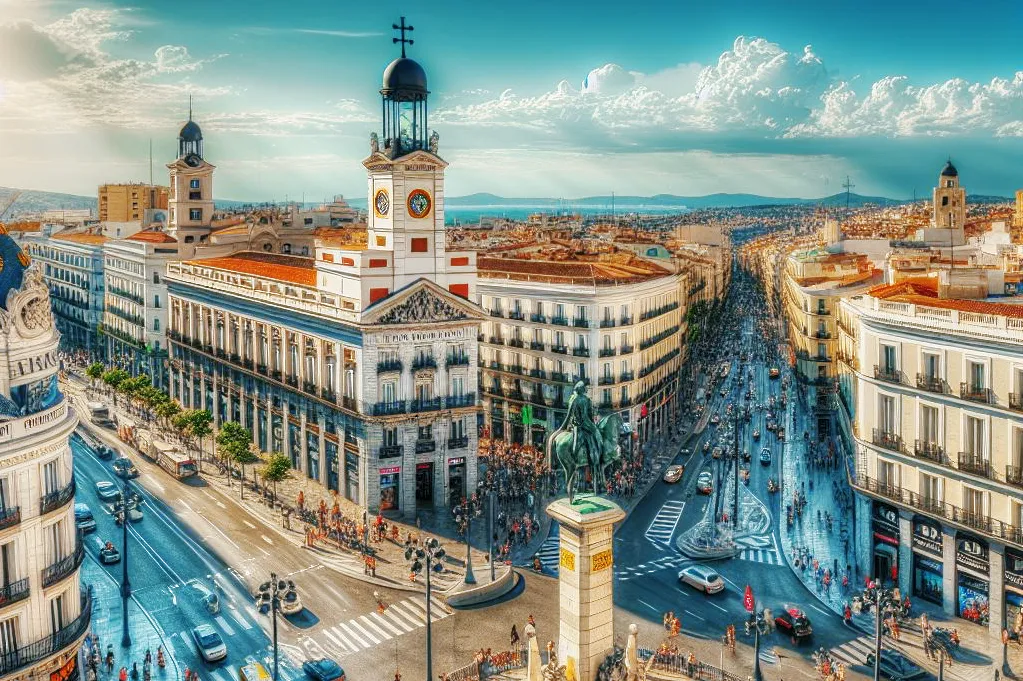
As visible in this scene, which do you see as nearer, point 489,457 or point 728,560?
point 728,560

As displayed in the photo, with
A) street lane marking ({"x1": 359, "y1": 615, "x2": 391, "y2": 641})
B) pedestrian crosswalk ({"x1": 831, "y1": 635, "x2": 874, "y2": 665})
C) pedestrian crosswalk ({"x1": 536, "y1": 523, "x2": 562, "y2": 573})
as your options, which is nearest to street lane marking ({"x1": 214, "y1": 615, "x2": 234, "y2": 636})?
street lane marking ({"x1": 359, "y1": 615, "x2": 391, "y2": 641})

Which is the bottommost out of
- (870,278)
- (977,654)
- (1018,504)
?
(977,654)

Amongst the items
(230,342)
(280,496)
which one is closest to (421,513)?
(280,496)

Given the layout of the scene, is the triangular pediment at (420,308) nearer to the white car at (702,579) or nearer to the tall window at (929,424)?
the white car at (702,579)

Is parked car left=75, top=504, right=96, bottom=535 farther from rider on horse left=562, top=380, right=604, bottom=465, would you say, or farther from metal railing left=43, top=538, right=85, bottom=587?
rider on horse left=562, top=380, right=604, bottom=465

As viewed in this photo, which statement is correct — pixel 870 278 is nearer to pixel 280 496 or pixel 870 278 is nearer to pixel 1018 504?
pixel 1018 504

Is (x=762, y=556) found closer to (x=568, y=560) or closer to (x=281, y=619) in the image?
(x=281, y=619)

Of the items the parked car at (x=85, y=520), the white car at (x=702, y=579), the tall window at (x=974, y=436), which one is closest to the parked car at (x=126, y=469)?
the parked car at (x=85, y=520)

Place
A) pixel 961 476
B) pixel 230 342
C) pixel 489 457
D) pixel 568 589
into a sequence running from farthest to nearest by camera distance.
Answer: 1. pixel 230 342
2. pixel 489 457
3. pixel 961 476
4. pixel 568 589
